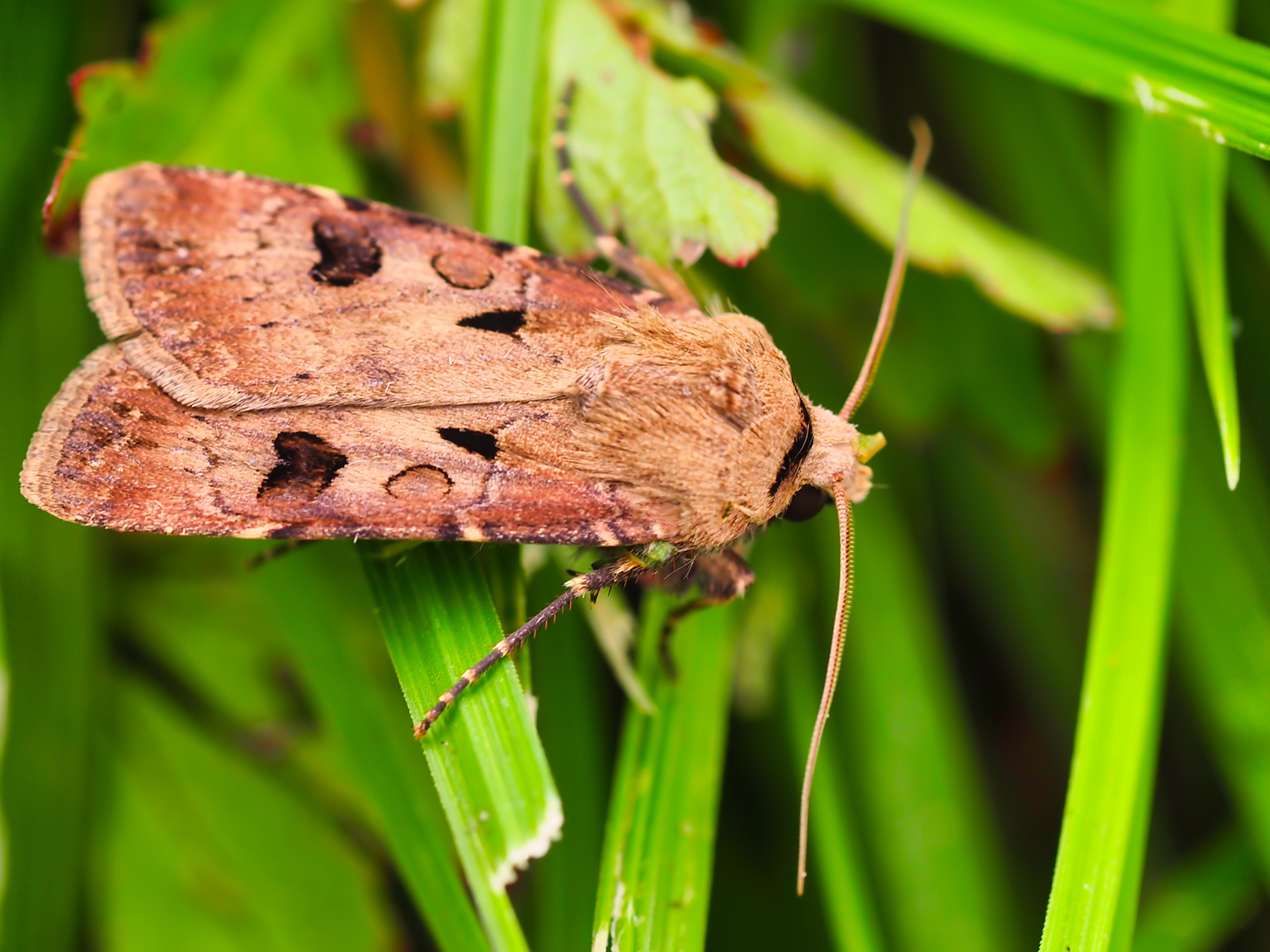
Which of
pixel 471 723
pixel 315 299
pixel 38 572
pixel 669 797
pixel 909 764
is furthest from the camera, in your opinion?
pixel 909 764

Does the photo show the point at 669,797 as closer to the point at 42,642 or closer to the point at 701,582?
the point at 701,582

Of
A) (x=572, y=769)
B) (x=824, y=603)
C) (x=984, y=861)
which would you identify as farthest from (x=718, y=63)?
(x=984, y=861)

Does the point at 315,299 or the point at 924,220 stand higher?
the point at 924,220

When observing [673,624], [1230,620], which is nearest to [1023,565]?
[1230,620]

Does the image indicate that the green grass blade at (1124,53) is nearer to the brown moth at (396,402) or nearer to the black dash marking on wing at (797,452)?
the brown moth at (396,402)

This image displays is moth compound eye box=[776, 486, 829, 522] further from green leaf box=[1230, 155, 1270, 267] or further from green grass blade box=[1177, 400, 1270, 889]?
green leaf box=[1230, 155, 1270, 267]

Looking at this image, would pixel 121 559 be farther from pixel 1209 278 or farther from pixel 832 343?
pixel 1209 278
